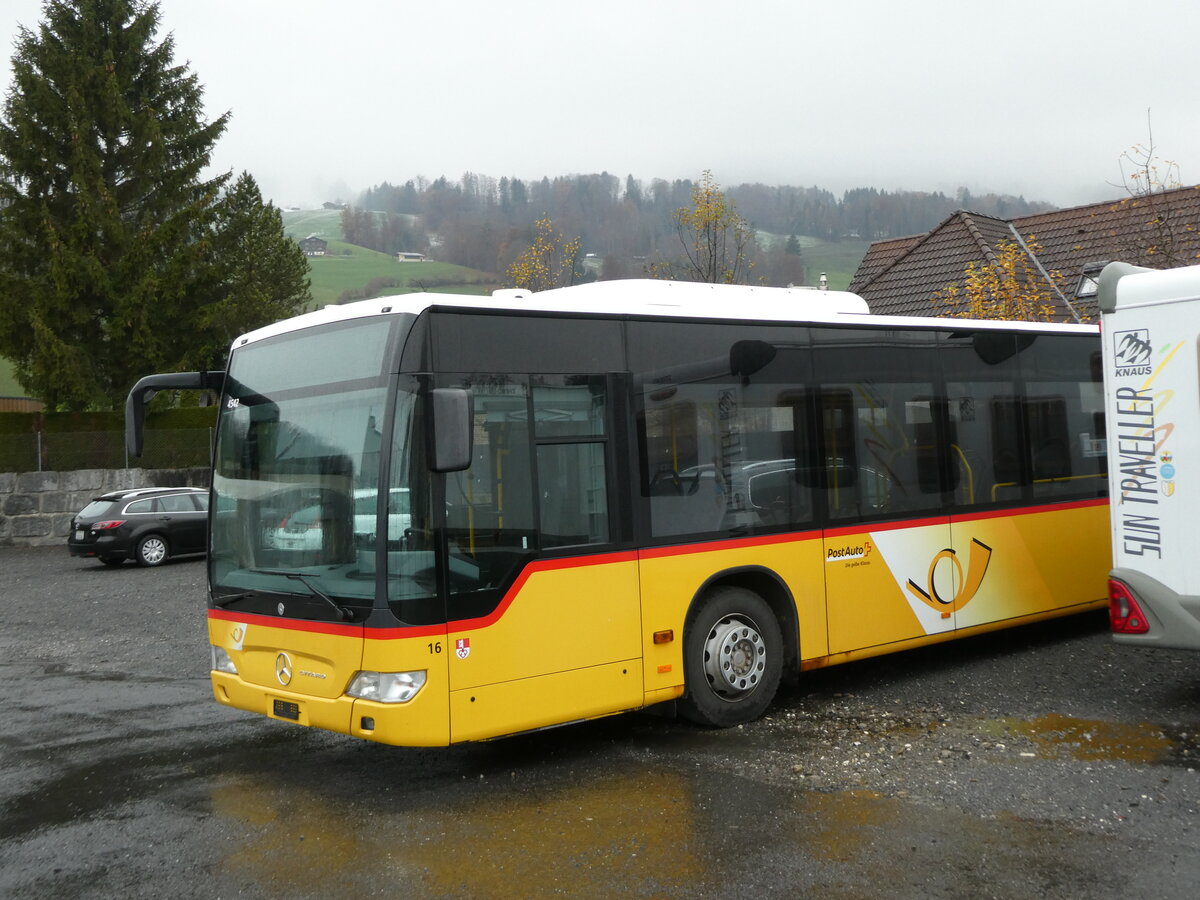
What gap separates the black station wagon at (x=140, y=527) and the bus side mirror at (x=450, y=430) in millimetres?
18227

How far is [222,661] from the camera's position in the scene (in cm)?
748

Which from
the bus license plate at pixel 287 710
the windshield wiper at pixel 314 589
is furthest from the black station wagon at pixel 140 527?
the bus license plate at pixel 287 710

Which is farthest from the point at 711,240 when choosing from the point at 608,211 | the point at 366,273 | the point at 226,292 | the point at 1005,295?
the point at 366,273

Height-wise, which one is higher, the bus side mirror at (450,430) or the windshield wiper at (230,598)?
the bus side mirror at (450,430)

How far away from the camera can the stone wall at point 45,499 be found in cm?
2730

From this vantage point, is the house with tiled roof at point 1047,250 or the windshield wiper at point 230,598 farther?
the house with tiled roof at point 1047,250

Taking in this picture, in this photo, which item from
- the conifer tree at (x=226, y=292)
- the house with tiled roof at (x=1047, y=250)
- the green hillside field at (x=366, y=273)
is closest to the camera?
the house with tiled roof at (x=1047, y=250)

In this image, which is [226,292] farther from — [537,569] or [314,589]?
[537,569]

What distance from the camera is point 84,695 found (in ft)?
33.7

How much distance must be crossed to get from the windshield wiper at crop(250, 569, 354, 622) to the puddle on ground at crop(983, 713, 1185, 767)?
411 cm

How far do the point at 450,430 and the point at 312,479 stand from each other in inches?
44.3

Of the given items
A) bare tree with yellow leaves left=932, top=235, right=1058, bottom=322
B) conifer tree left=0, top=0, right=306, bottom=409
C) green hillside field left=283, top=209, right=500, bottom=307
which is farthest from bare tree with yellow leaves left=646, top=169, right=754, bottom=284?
conifer tree left=0, top=0, right=306, bottom=409

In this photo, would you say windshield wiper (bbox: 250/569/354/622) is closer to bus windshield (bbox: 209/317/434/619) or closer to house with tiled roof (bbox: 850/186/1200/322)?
bus windshield (bbox: 209/317/434/619)

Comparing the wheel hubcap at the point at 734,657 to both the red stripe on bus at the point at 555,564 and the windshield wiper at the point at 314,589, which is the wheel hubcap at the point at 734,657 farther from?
the windshield wiper at the point at 314,589
